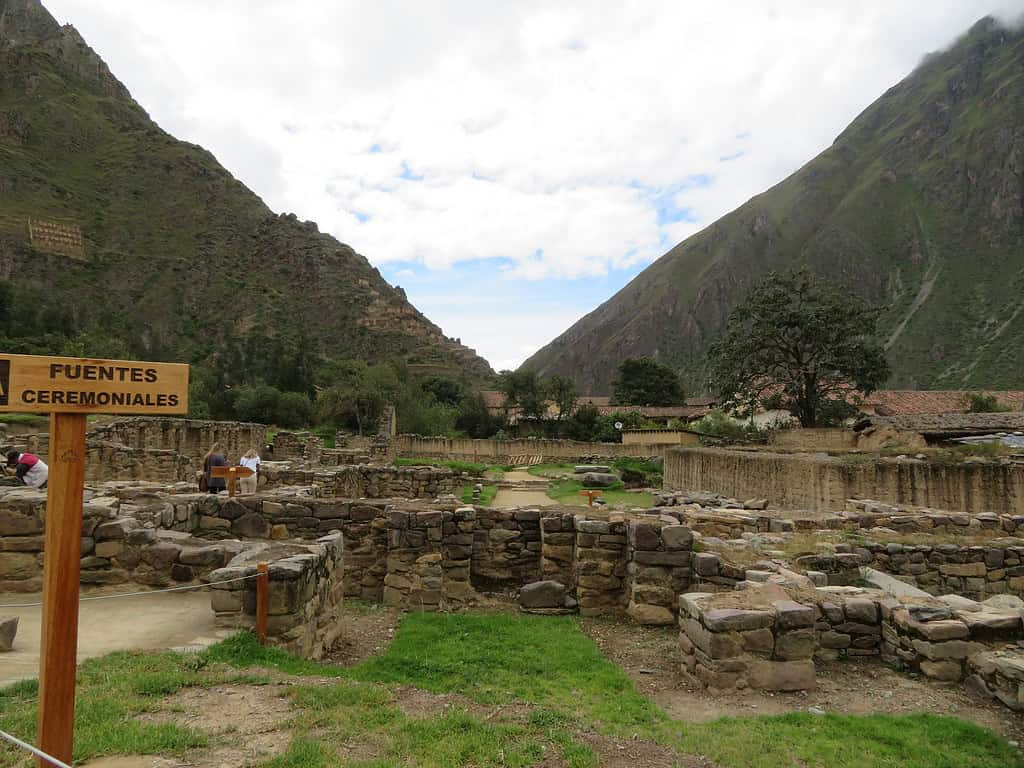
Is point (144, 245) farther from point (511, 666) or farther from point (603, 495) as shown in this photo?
point (511, 666)

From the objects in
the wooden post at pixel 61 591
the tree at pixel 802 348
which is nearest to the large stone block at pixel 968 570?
the wooden post at pixel 61 591

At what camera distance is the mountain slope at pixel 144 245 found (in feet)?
254

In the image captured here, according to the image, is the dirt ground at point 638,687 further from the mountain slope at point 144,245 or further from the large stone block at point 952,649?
the mountain slope at point 144,245

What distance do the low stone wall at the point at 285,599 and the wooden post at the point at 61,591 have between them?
8.72ft

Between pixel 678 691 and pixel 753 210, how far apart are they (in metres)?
171

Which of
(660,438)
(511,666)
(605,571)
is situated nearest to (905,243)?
(660,438)

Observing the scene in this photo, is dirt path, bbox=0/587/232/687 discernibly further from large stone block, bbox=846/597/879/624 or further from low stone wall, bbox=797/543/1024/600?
low stone wall, bbox=797/543/1024/600

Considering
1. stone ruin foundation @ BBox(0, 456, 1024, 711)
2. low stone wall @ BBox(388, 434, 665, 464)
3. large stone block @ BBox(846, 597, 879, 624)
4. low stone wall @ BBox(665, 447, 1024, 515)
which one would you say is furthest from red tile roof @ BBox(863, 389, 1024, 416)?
large stone block @ BBox(846, 597, 879, 624)

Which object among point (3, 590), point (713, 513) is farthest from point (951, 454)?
point (3, 590)

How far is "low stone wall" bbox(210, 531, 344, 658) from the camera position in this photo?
19.4 ft

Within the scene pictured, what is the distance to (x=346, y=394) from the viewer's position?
49562mm

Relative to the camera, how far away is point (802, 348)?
104ft

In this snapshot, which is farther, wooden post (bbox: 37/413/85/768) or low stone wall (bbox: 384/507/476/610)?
low stone wall (bbox: 384/507/476/610)

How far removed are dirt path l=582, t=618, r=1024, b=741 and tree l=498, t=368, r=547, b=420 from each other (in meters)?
54.9
